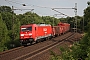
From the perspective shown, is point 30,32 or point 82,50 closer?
point 82,50

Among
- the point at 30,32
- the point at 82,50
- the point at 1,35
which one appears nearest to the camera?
the point at 82,50

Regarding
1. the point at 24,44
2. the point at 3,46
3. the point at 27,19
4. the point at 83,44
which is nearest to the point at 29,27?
the point at 24,44

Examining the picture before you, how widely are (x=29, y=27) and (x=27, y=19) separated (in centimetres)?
3136

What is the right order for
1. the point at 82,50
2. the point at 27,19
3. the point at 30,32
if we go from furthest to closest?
the point at 27,19 → the point at 30,32 → the point at 82,50

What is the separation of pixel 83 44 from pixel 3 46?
73.3ft

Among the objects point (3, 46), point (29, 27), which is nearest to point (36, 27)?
point (29, 27)

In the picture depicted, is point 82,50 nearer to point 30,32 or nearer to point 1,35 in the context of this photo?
point 30,32

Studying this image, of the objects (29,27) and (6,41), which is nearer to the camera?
(29,27)

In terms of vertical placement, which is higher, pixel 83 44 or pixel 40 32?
pixel 83 44

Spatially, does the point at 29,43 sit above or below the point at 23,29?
below

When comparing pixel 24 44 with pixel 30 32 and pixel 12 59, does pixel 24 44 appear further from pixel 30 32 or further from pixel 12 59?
pixel 12 59

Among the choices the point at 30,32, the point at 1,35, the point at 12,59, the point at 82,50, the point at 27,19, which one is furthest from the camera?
the point at 27,19

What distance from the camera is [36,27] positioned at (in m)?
27.5

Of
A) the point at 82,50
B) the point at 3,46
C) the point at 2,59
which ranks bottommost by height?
the point at 3,46
